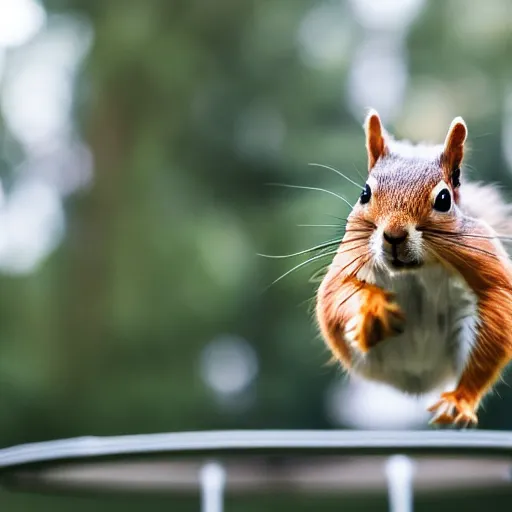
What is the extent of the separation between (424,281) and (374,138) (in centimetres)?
8

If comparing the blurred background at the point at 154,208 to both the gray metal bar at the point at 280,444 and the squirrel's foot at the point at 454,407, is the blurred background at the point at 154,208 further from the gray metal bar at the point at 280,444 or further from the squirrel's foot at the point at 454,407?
the squirrel's foot at the point at 454,407

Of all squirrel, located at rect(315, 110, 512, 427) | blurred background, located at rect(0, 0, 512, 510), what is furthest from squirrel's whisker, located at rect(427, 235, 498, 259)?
blurred background, located at rect(0, 0, 512, 510)

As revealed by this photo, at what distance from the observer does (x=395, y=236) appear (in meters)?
0.45

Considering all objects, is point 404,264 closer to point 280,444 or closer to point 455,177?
point 455,177

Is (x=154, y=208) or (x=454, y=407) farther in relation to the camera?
(x=154, y=208)

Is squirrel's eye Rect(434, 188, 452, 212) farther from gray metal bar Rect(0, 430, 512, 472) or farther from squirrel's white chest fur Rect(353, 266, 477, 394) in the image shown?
gray metal bar Rect(0, 430, 512, 472)

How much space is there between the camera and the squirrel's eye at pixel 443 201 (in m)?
0.46

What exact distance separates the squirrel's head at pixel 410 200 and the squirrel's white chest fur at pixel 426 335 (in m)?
0.02

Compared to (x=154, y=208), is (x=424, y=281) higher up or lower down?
lower down

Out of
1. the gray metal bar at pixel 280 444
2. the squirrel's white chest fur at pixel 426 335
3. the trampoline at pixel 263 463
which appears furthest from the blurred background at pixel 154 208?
the squirrel's white chest fur at pixel 426 335

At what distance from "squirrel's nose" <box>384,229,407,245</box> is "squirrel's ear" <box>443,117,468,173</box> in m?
0.04

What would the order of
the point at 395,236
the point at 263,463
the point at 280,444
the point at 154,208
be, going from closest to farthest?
1. the point at 395,236
2. the point at 280,444
3. the point at 263,463
4. the point at 154,208

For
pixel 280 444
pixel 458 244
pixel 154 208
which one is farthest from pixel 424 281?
pixel 154 208

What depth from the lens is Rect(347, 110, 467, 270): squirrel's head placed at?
17.9 inches
